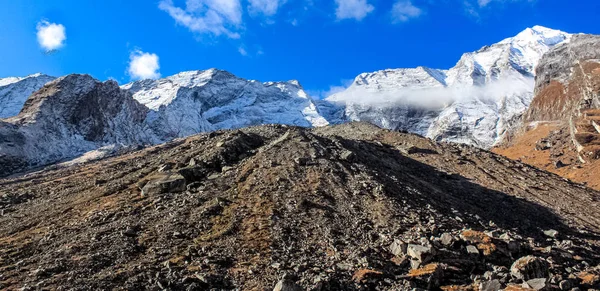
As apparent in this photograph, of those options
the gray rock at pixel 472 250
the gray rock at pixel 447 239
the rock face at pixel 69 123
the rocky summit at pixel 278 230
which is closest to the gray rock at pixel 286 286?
the rocky summit at pixel 278 230

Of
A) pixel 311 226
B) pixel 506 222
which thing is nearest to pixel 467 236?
pixel 311 226

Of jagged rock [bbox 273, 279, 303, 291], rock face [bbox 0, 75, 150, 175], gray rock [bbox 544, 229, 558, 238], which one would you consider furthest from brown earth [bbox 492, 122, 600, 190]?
rock face [bbox 0, 75, 150, 175]

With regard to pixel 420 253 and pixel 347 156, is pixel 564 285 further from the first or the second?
pixel 347 156

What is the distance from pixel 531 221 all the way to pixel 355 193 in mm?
18643

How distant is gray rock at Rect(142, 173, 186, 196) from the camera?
30.8 metres

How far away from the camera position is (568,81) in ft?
486

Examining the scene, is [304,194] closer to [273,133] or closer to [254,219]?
[254,219]

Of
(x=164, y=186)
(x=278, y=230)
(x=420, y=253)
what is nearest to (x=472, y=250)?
(x=420, y=253)

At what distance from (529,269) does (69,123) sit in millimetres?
141004

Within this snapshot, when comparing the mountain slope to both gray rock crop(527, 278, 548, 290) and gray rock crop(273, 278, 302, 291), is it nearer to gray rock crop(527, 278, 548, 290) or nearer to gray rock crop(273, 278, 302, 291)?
gray rock crop(527, 278, 548, 290)

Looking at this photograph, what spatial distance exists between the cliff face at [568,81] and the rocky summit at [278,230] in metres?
105

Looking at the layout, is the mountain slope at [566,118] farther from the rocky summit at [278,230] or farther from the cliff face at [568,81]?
the rocky summit at [278,230]

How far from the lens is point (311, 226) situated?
26.6 meters

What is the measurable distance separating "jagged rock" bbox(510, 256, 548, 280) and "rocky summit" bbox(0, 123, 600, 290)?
0.06 m
